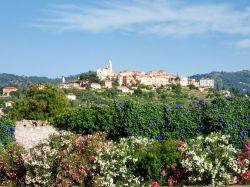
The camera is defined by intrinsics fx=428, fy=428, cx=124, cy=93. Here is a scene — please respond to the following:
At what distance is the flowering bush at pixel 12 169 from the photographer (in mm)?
8352

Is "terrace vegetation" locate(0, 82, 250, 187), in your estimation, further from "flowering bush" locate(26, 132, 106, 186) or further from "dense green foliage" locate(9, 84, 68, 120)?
"dense green foliage" locate(9, 84, 68, 120)

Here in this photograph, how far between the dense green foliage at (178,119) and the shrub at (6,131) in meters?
2.61

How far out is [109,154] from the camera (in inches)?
324

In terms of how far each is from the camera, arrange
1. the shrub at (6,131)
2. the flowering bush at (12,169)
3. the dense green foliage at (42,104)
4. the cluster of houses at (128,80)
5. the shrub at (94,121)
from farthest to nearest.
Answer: the cluster of houses at (128,80) < the dense green foliage at (42,104) < the shrub at (94,121) < the shrub at (6,131) < the flowering bush at (12,169)

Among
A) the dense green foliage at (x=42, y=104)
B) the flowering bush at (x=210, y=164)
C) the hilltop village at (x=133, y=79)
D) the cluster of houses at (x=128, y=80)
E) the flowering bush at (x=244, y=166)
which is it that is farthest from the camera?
the hilltop village at (x=133, y=79)

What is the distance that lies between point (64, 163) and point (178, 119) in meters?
4.94

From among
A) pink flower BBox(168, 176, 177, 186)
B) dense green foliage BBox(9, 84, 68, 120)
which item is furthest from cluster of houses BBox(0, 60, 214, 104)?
pink flower BBox(168, 176, 177, 186)

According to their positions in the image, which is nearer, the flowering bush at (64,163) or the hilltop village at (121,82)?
the flowering bush at (64,163)

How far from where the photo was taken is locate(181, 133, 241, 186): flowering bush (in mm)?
8617

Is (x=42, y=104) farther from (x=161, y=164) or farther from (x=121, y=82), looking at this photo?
(x=121, y=82)

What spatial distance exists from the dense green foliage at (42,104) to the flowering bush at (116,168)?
21.6m

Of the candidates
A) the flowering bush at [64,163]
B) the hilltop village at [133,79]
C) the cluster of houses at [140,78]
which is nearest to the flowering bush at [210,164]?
the flowering bush at [64,163]

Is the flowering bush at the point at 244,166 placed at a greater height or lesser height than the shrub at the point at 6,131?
lesser

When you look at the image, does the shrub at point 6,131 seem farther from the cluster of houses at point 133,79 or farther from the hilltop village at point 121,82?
the cluster of houses at point 133,79
